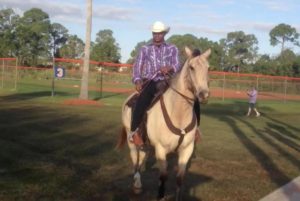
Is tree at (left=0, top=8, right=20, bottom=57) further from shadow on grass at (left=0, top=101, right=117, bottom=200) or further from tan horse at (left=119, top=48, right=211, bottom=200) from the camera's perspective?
tan horse at (left=119, top=48, right=211, bottom=200)

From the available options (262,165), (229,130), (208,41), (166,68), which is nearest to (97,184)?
(166,68)

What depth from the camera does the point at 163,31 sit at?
789 cm

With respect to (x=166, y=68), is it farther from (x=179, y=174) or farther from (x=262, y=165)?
(x=262, y=165)

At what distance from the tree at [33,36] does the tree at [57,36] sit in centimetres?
287

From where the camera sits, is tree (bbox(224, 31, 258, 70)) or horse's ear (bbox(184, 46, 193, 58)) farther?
tree (bbox(224, 31, 258, 70))

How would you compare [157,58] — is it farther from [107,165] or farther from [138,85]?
[107,165]

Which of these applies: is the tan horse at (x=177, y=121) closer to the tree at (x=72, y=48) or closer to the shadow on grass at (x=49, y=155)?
the shadow on grass at (x=49, y=155)

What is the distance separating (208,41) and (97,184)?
10764 cm

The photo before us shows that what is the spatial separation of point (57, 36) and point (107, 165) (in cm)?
11921

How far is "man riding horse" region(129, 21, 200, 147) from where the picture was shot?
7.81m

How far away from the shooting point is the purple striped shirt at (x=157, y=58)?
7.96m

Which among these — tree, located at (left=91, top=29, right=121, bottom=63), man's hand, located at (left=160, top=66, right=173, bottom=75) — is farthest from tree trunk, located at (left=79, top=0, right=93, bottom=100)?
tree, located at (left=91, top=29, right=121, bottom=63)

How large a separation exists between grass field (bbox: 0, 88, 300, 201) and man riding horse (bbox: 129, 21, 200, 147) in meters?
1.27

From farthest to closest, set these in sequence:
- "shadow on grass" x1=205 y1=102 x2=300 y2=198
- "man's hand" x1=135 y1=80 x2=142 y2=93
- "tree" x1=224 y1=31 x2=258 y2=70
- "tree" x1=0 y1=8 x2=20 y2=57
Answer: "tree" x1=224 y1=31 x2=258 y2=70 → "tree" x1=0 y1=8 x2=20 y2=57 → "shadow on grass" x1=205 y1=102 x2=300 y2=198 → "man's hand" x1=135 y1=80 x2=142 y2=93
